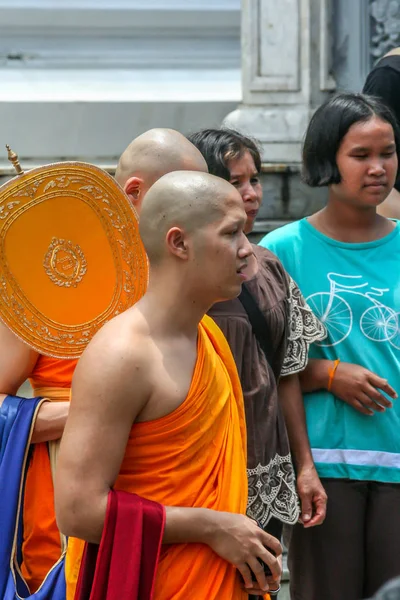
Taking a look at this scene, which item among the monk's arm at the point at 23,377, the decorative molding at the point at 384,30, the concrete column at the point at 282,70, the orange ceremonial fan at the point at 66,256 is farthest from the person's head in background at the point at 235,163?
the decorative molding at the point at 384,30

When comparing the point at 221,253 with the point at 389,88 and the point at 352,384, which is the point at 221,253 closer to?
the point at 352,384

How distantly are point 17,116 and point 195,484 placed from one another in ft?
9.72

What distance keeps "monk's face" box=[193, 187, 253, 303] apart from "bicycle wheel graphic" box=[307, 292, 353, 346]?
1023mm

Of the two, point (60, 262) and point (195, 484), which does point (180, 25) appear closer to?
point (60, 262)

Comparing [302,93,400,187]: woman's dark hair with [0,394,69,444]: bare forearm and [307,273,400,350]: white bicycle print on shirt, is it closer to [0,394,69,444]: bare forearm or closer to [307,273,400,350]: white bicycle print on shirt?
[307,273,400,350]: white bicycle print on shirt

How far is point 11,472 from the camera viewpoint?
2.77 m

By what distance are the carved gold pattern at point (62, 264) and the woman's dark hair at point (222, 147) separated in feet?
2.25

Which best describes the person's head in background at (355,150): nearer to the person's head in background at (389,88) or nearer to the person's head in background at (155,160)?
the person's head in background at (389,88)

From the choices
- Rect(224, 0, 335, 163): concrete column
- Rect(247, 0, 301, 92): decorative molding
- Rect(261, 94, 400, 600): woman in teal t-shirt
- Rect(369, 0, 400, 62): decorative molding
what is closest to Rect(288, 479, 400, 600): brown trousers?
Rect(261, 94, 400, 600): woman in teal t-shirt

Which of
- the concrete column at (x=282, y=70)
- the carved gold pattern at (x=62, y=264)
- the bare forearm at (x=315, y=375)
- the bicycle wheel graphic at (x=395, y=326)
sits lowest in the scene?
the bare forearm at (x=315, y=375)

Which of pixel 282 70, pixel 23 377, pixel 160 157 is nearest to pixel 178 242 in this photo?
pixel 160 157

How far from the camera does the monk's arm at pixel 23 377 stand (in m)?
2.72

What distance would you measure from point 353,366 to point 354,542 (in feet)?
1.70

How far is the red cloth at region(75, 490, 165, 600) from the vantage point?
2.22 meters
